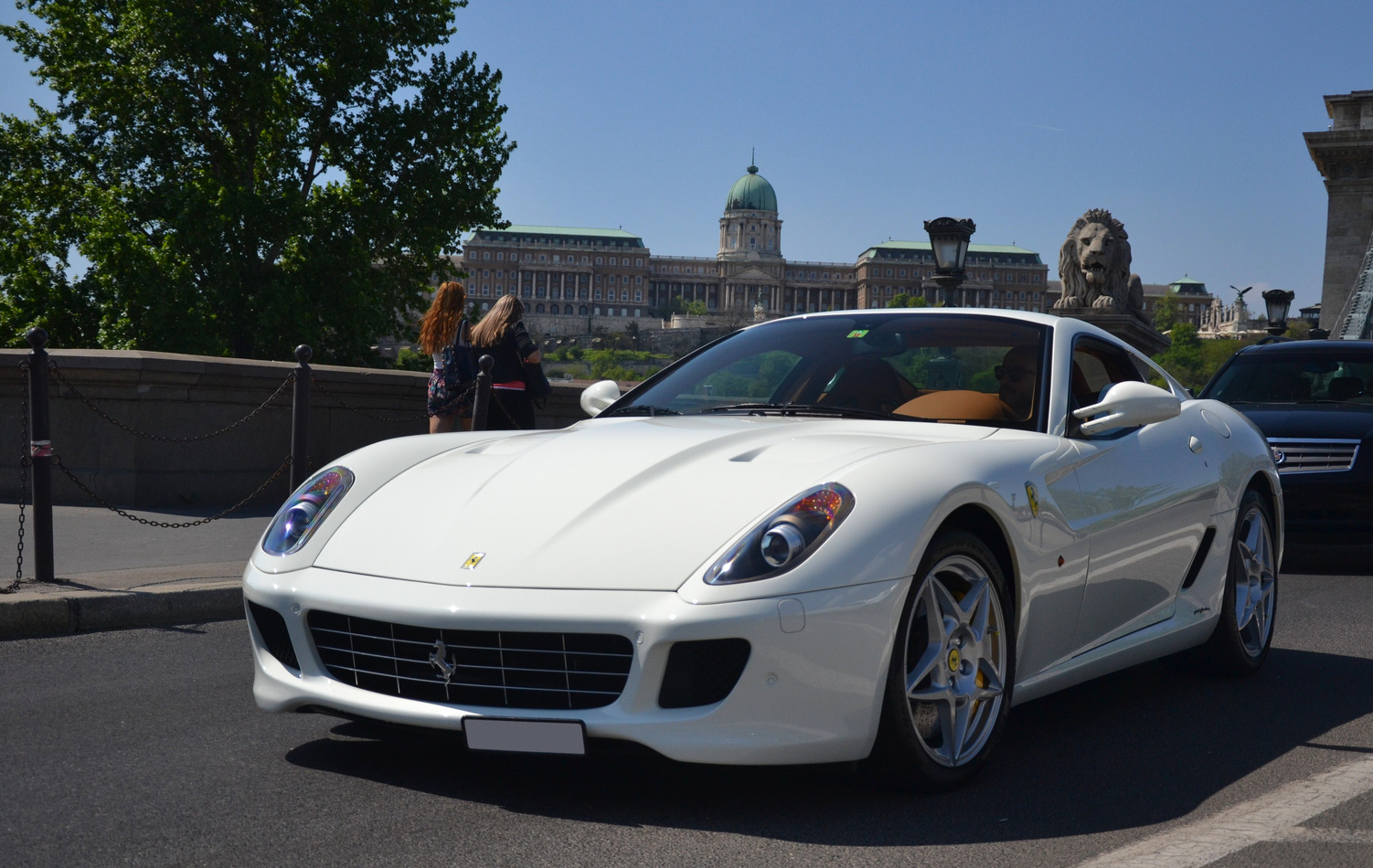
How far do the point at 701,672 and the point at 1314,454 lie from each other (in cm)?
722

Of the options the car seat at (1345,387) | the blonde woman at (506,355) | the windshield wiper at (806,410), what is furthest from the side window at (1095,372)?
the blonde woman at (506,355)

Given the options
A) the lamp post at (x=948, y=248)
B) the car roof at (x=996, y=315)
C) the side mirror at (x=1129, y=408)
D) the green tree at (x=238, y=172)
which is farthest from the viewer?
the green tree at (x=238, y=172)

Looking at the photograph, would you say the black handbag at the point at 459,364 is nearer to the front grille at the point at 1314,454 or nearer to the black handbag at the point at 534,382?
the black handbag at the point at 534,382

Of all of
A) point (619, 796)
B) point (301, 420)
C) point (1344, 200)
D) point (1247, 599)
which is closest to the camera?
point (619, 796)

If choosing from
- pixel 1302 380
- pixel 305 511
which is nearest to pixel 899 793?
pixel 305 511

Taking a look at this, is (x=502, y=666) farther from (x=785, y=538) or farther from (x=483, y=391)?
(x=483, y=391)

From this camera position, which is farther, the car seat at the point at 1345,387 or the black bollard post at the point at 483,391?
the car seat at the point at 1345,387

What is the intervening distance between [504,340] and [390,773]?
715cm

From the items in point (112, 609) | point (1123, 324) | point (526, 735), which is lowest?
point (112, 609)

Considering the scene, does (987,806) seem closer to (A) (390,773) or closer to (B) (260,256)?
(A) (390,773)

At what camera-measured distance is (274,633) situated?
3500 mm

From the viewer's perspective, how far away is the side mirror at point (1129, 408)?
13.6 feet

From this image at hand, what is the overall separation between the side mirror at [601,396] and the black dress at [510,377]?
547 centimetres

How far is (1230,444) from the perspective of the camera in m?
5.18
